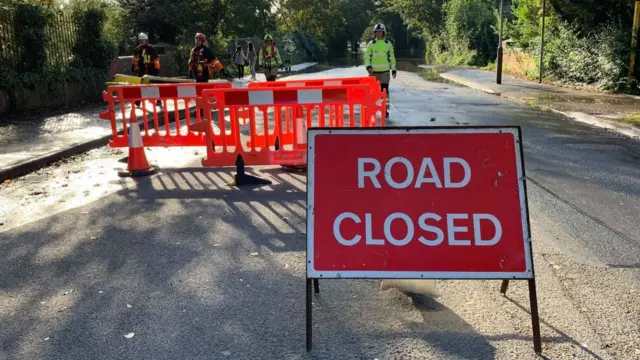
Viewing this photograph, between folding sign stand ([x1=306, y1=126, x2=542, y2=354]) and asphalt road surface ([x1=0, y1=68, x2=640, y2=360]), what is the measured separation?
40 cm

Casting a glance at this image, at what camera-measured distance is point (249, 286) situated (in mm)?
4426

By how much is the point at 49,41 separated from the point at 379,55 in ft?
27.3

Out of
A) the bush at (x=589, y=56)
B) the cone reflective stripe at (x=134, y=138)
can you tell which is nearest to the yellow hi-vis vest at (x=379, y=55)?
the cone reflective stripe at (x=134, y=138)

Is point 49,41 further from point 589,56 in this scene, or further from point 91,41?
point 589,56

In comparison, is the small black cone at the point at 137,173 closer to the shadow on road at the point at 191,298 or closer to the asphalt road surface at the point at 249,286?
the asphalt road surface at the point at 249,286

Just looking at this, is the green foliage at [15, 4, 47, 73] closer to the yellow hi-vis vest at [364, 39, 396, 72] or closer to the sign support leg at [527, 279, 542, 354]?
the yellow hi-vis vest at [364, 39, 396, 72]

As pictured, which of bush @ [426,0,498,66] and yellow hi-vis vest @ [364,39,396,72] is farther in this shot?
bush @ [426,0,498,66]

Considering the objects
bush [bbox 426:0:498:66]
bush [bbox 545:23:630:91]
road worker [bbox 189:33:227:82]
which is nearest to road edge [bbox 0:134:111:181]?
road worker [bbox 189:33:227:82]

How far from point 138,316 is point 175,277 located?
693 mm

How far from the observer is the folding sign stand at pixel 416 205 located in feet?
11.5

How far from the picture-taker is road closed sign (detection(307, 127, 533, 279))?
3.53m

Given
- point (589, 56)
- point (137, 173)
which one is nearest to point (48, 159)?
point (137, 173)

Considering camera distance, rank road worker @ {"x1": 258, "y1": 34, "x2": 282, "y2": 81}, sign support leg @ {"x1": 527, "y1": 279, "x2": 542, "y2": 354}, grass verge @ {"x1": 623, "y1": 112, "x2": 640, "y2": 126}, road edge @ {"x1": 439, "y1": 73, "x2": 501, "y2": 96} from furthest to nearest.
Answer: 1. road worker @ {"x1": 258, "y1": 34, "x2": 282, "y2": 81}
2. road edge @ {"x1": 439, "y1": 73, "x2": 501, "y2": 96}
3. grass verge @ {"x1": 623, "y1": 112, "x2": 640, "y2": 126}
4. sign support leg @ {"x1": 527, "y1": 279, "x2": 542, "y2": 354}

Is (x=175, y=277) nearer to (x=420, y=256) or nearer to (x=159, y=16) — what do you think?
(x=420, y=256)
